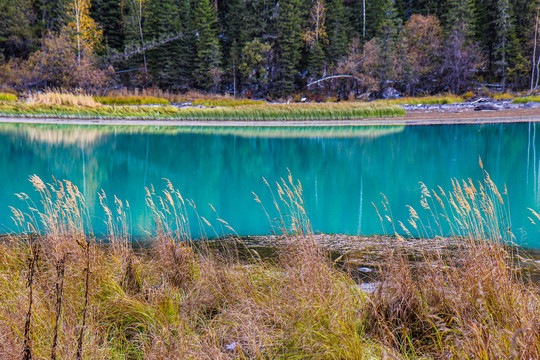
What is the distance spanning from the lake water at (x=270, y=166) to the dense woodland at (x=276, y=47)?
553 inches

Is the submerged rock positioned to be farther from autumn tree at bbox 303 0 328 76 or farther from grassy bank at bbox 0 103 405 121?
autumn tree at bbox 303 0 328 76

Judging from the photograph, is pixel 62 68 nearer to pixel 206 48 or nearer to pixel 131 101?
pixel 131 101

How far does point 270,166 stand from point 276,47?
2787cm

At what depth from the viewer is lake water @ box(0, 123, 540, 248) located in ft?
22.7

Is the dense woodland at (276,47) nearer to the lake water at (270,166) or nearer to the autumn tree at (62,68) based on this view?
the autumn tree at (62,68)

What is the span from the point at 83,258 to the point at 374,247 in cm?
295

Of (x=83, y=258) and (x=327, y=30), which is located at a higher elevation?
(x=327, y=30)

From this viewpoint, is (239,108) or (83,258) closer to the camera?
(83,258)

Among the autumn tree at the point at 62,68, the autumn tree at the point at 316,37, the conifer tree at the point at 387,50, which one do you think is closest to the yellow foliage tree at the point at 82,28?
the autumn tree at the point at 62,68

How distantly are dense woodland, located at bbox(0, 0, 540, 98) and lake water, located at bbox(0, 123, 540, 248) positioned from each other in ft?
46.1

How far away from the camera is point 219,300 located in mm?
2963

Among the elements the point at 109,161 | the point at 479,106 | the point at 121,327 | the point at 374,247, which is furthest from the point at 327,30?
the point at 121,327

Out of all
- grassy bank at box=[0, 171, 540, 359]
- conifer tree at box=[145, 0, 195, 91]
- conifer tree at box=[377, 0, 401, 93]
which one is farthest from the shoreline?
grassy bank at box=[0, 171, 540, 359]

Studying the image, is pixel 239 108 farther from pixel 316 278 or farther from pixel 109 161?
pixel 316 278
